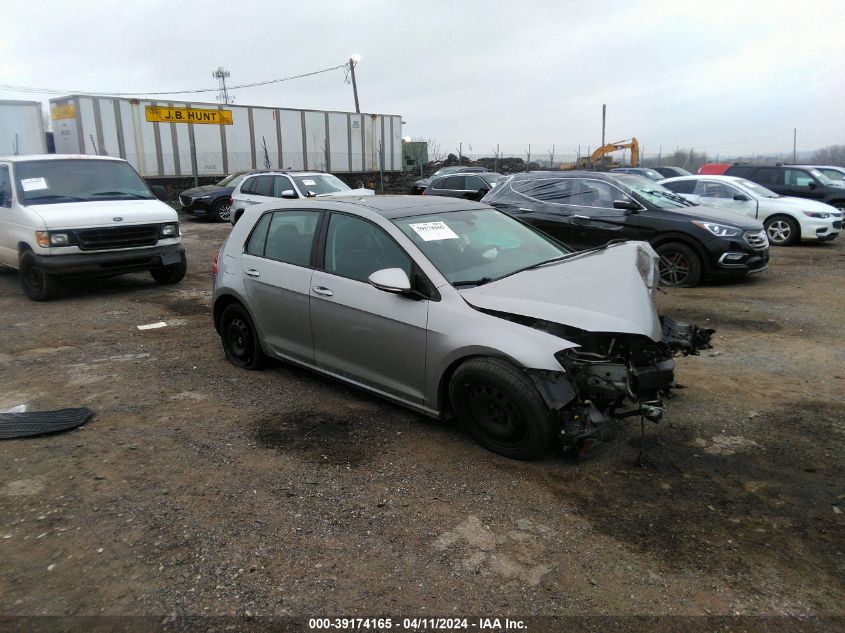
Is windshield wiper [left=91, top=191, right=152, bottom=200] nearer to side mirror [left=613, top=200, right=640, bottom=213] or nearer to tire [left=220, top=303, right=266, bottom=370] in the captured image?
tire [left=220, top=303, right=266, bottom=370]

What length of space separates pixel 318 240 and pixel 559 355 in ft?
7.31

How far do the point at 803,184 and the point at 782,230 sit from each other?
11.3 feet

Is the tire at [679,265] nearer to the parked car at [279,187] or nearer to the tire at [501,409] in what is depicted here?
the tire at [501,409]

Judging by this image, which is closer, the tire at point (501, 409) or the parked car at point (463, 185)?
the tire at point (501, 409)

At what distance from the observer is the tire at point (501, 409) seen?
138 inches

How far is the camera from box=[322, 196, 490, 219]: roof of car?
4523 millimetres

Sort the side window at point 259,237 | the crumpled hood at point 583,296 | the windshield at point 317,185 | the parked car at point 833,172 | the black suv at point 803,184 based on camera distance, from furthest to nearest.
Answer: the parked car at point 833,172 < the black suv at point 803,184 < the windshield at point 317,185 < the side window at point 259,237 < the crumpled hood at point 583,296

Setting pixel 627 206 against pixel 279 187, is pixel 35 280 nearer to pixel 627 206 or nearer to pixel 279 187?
pixel 279 187

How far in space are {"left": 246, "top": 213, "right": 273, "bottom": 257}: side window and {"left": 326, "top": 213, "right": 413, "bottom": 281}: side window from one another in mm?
854

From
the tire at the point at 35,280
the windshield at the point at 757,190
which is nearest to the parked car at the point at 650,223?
the windshield at the point at 757,190

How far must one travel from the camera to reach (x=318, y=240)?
4.79 meters

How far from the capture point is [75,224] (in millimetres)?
8016

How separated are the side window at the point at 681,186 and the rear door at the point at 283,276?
10.9 metres

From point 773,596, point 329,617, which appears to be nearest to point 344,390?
point 329,617
